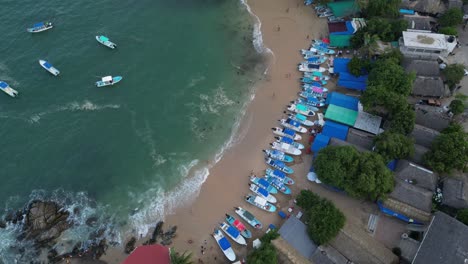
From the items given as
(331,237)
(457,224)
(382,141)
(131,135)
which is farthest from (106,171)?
(457,224)

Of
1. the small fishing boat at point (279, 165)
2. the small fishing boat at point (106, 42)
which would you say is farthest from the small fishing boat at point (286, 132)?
the small fishing boat at point (106, 42)

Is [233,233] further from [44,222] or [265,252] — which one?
[44,222]

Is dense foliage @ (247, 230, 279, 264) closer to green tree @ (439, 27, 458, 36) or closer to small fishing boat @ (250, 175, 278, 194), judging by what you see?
small fishing boat @ (250, 175, 278, 194)

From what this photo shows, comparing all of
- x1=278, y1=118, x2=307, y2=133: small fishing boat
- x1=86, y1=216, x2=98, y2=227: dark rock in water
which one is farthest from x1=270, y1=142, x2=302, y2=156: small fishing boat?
x1=86, y1=216, x2=98, y2=227: dark rock in water

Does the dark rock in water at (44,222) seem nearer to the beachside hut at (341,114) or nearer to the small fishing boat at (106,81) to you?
the small fishing boat at (106,81)

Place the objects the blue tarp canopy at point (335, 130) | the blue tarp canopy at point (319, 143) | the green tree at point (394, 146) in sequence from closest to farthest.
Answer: the green tree at point (394, 146), the blue tarp canopy at point (319, 143), the blue tarp canopy at point (335, 130)

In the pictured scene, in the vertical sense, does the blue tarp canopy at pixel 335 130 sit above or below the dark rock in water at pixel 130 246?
above

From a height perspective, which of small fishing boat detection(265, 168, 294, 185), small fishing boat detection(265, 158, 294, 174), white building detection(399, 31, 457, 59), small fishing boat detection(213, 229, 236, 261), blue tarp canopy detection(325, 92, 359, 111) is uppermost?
white building detection(399, 31, 457, 59)
